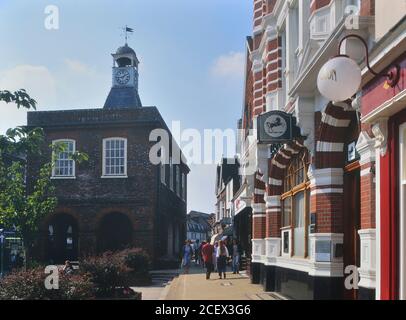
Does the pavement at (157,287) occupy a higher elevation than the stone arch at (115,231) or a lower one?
lower

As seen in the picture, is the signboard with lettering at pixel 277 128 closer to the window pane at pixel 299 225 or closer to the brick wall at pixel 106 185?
the window pane at pixel 299 225

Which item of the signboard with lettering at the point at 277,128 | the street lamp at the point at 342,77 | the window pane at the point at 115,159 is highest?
the window pane at the point at 115,159

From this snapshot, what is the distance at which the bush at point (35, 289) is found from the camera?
8.59 meters

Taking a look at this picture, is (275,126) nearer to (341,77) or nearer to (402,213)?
(341,77)

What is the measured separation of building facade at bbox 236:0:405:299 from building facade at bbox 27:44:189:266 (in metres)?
10.2

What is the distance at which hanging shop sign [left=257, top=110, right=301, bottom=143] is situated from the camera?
12.1 m

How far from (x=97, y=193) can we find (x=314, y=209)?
18.9 metres

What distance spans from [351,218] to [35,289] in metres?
5.62

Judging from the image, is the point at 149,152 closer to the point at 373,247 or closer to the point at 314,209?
the point at 314,209

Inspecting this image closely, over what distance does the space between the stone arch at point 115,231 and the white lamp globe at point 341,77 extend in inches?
907

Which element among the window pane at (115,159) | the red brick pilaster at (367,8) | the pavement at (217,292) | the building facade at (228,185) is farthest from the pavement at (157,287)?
the building facade at (228,185)

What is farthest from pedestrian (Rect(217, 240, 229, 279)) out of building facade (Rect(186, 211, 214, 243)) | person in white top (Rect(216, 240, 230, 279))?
building facade (Rect(186, 211, 214, 243))

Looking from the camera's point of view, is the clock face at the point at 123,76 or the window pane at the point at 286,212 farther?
the clock face at the point at 123,76

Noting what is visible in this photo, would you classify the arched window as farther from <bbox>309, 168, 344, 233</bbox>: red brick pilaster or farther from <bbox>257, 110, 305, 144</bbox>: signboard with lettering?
<bbox>309, 168, 344, 233</bbox>: red brick pilaster
